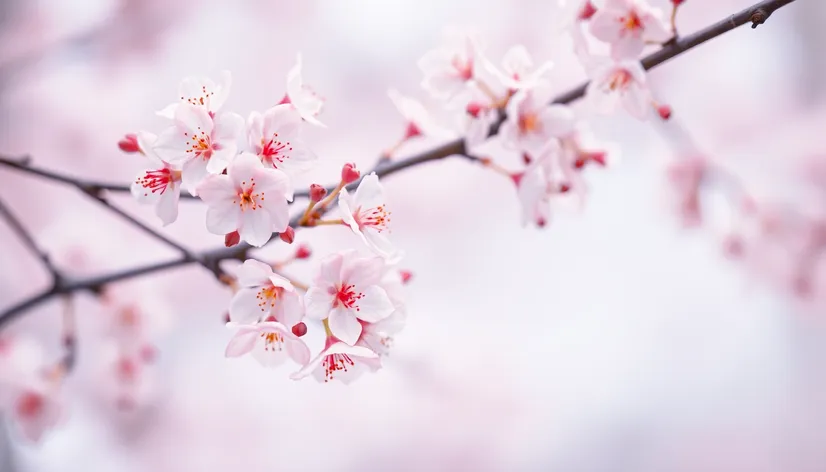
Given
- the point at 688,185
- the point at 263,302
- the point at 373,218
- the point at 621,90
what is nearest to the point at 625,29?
the point at 621,90

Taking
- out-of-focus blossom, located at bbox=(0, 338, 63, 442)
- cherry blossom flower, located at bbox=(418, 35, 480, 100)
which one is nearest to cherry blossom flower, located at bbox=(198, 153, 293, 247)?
cherry blossom flower, located at bbox=(418, 35, 480, 100)

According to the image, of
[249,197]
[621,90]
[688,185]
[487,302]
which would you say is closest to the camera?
[249,197]

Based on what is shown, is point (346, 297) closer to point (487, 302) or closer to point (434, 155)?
point (434, 155)

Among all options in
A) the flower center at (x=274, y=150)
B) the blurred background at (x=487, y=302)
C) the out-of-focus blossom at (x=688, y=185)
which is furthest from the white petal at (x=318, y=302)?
the blurred background at (x=487, y=302)

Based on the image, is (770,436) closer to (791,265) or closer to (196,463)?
(791,265)

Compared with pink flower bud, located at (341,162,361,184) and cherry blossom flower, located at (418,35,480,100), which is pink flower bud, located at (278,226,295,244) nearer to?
pink flower bud, located at (341,162,361,184)

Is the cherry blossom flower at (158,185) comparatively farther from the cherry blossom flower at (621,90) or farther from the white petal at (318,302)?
the cherry blossom flower at (621,90)
